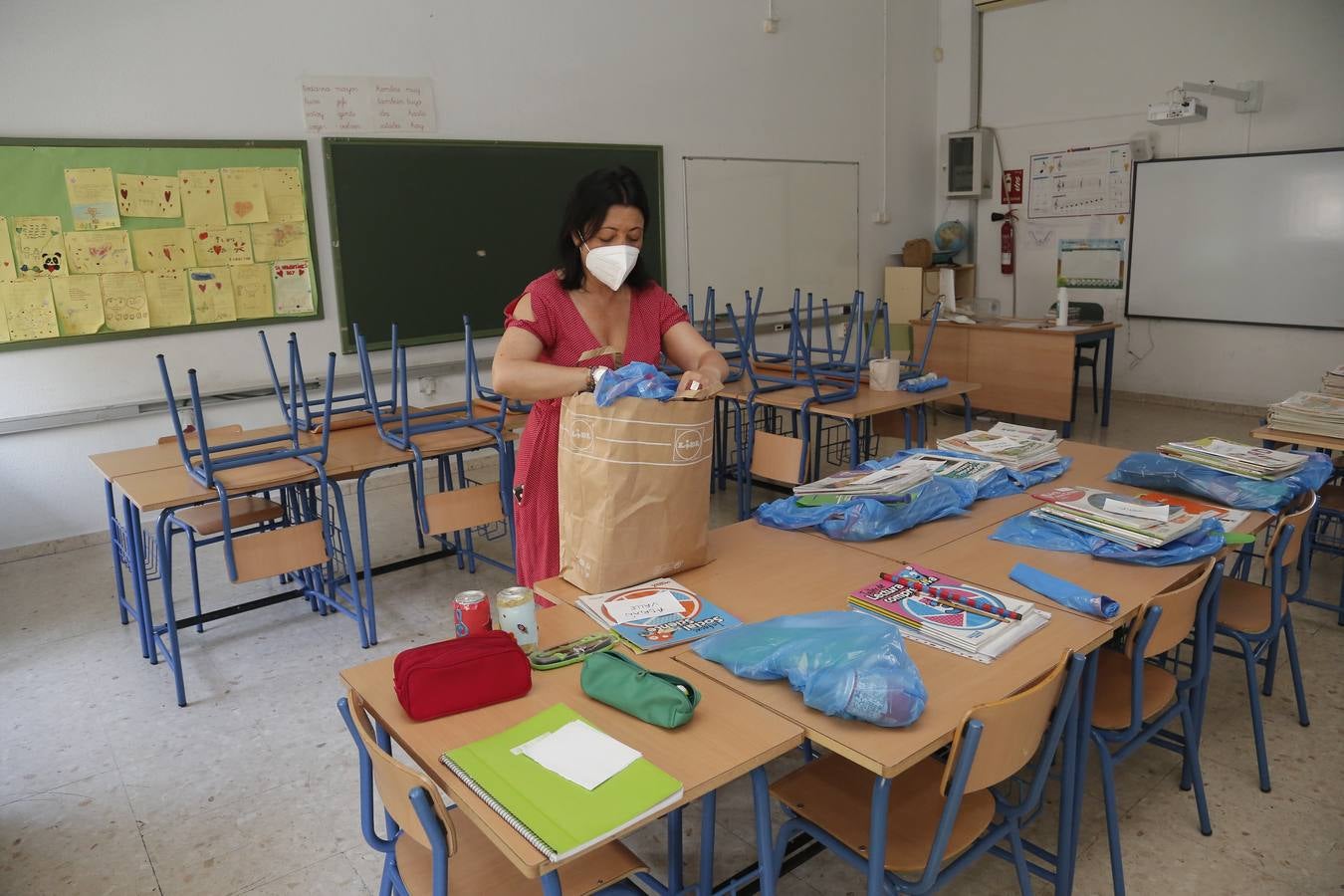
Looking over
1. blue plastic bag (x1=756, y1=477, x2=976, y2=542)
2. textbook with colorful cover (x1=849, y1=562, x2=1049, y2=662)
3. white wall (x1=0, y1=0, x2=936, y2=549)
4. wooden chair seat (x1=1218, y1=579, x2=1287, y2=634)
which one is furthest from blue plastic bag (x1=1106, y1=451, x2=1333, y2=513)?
white wall (x1=0, y1=0, x2=936, y2=549)

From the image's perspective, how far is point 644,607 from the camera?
1755mm

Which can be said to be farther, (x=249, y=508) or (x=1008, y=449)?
(x=249, y=508)

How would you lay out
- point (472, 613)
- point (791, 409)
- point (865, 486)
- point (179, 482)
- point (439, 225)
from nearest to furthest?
point (472, 613) < point (865, 486) < point (179, 482) < point (791, 409) < point (439, 225)

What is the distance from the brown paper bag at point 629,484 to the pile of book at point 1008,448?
1.18m

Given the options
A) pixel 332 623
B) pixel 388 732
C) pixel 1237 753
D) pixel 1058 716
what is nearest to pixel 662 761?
pixel 388 732

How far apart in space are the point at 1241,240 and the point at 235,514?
21.1 feet

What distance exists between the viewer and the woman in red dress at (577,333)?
2.04 m

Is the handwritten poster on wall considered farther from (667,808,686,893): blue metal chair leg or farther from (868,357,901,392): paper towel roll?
(667,808,686,893): blue metal chair leg

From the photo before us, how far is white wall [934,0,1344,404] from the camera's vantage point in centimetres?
590

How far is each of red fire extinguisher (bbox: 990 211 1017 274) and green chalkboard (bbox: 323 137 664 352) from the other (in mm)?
3563

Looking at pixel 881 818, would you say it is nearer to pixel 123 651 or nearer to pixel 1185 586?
pixel 1185 586

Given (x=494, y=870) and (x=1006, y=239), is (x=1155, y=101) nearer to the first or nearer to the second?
(x=1006, y=239)

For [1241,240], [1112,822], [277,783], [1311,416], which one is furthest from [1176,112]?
[277,783]

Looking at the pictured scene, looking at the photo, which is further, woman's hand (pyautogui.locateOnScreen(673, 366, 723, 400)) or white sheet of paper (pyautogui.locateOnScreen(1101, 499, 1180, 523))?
white sheet of paper (pyautogui.locateOnScreen(1101, 499, 1180, 523))
